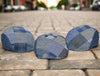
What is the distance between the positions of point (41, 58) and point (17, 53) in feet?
1.37

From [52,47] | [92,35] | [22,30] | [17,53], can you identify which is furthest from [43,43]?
[92,35]

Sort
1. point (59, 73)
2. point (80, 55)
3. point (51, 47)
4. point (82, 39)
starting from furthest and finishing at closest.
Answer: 1. point (82, 39)
2. point (80, 55)
3. point (51, 47)
4. point (59, 73)

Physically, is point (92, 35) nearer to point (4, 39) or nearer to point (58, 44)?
point (58, 44)

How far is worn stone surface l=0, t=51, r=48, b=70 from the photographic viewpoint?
1695 millimetres

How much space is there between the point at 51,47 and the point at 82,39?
639 mm

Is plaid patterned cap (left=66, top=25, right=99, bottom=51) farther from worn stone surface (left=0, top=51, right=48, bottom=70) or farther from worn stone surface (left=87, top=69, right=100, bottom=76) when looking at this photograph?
worn stone surface (left=87, top=69, right=100, bottom=76)

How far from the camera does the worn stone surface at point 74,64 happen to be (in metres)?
1.67

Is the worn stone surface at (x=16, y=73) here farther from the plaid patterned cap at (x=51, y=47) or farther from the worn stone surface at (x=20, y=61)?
the plaid patterned cap at (x=51, y=47)

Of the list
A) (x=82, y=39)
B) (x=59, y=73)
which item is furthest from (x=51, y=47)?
(x=82, y=39)

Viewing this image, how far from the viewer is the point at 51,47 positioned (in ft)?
6.50

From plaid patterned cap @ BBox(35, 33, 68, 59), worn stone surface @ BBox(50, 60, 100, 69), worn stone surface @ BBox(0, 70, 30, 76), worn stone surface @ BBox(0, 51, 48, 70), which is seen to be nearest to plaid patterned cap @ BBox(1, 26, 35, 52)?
worn stone surface @ BBox(0, 51, 48, 70)

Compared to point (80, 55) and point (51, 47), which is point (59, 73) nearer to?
point (51, 47)

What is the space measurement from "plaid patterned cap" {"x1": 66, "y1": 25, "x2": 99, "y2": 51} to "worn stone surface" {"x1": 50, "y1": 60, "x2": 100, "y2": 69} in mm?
515

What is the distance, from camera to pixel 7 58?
6.48 feet
